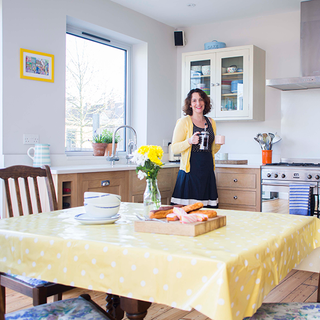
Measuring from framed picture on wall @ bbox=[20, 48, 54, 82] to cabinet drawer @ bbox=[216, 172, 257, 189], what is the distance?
1901 mm

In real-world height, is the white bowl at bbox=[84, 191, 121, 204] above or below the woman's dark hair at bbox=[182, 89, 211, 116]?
below

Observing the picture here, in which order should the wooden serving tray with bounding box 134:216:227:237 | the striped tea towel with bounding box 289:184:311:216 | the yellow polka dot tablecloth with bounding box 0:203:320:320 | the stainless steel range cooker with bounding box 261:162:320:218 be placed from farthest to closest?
the stainless steel range cooker with bounding box 261:162:320:218 < the striped tea towel with bounding box 289:184:311:216 < the wooden serving tray with bounding box 134:216:227:237 < the yellow polka dot tablecloth with bounding box 0:203:320:320

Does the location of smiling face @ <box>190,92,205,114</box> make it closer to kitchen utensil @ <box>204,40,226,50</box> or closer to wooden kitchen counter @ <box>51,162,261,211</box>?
wooden kitchen counter @ <box>51,162,261,211</box>

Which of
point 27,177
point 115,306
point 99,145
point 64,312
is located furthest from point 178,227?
point 99,145

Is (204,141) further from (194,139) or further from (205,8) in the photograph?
(205,8)

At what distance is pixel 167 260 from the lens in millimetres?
927

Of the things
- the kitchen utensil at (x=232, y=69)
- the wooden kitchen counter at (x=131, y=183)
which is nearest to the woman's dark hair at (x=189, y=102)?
the wooden kitchen counter at (x=131, y=183)

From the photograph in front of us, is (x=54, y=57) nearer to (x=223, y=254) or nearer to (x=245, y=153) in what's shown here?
(x=245, y=153)

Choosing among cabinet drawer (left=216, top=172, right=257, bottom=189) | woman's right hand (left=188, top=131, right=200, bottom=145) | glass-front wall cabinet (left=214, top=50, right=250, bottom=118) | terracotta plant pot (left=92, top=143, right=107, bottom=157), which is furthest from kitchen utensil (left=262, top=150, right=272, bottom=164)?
terracotta plant pot (left=92, top=143, right=107, bottom=157)

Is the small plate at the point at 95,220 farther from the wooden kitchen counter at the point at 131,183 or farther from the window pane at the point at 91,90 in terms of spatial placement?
the window pane at the point at 91,90

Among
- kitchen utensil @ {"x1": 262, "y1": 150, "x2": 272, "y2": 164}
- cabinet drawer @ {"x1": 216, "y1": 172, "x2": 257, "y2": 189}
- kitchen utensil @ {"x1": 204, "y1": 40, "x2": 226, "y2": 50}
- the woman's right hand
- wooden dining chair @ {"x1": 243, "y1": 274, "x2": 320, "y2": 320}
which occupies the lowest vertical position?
wooden dining chair @ {"x1": 243, "y1": 274, "x2": 320, "y2": 320}

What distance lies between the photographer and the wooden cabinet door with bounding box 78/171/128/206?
2.91 meters

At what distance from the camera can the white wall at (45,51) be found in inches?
116

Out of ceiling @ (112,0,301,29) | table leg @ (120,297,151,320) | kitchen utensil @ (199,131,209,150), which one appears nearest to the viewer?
table leg @ (120,297,151,320)
